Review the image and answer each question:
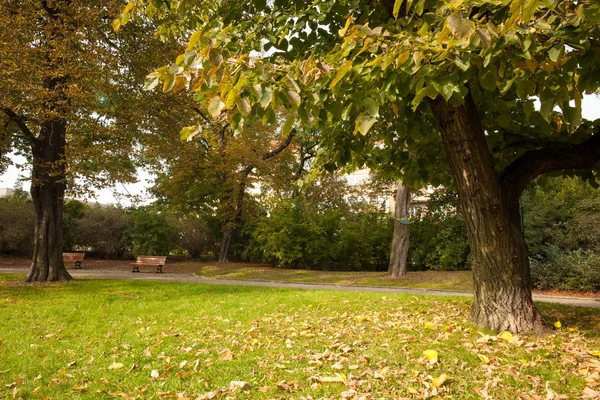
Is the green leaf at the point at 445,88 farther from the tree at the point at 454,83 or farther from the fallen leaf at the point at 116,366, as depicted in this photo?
the fallen leaf at the point at 116,366

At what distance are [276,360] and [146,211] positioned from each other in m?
22.8

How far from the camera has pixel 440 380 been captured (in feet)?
10.8

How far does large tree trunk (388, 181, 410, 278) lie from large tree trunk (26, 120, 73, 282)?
10.9m

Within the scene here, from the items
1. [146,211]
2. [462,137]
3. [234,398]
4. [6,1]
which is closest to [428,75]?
[462,137]

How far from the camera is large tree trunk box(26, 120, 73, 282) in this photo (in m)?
12.8

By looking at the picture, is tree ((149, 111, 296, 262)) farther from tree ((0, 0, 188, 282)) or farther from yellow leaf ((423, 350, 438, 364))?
yellow leaf ((423, 350, 438, 364))

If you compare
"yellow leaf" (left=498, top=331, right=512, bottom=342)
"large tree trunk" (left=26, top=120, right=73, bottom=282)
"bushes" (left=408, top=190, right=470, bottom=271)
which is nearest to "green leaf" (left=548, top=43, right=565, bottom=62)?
"yellow leaf" (left=498, top=331, right=512, bottom=342)

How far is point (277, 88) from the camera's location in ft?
8.82

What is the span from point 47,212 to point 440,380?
13.2 m

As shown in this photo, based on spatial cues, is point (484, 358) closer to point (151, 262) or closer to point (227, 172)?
point (151, 262)

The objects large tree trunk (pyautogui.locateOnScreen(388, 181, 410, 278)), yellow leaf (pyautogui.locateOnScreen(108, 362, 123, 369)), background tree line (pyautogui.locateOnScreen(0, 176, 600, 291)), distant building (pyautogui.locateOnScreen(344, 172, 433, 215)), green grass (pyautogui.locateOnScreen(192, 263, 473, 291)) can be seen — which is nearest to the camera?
yellow leaf (pyautogui.locateOnScreen(108, 362, 123, 369))

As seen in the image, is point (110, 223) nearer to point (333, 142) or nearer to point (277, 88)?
point (333, 142)

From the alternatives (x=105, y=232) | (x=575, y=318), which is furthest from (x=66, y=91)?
(x=105, y=232)

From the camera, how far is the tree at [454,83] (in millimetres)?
2670
